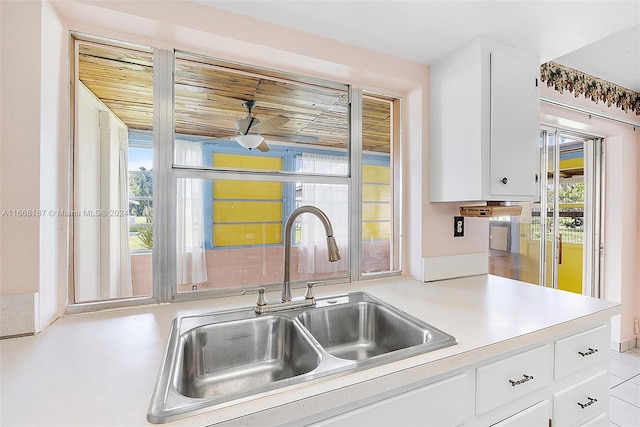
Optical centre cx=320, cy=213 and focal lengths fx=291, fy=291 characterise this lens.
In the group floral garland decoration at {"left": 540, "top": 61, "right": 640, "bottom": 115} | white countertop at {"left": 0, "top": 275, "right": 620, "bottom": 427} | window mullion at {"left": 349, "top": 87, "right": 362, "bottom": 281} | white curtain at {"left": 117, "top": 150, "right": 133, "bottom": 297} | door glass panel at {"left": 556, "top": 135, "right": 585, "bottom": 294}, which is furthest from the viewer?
door glass panel at {"left": 556, "top": 135, "right": 585, "bottom": 294}

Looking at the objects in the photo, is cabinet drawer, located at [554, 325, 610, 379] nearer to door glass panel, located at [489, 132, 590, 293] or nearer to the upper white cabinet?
the upper white cabinet

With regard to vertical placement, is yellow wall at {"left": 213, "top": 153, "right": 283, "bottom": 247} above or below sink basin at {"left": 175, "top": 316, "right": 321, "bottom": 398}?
above

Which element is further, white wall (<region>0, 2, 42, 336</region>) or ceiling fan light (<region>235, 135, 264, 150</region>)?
ceiling fan light (<region>235, 135, 264, 150</region>)

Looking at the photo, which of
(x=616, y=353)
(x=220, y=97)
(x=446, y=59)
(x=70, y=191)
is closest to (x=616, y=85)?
(x=446, y=59)

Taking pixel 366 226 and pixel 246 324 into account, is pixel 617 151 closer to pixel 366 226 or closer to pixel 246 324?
pixel 366 226

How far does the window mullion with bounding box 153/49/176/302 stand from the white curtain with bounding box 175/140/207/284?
5 centimetres

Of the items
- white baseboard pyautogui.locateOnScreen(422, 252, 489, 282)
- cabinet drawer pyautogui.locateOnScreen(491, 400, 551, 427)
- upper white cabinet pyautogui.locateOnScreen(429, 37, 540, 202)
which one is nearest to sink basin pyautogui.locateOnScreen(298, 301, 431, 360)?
cabinet drawer pyautogui.locateOnScreen(491, 400, 551, 427)

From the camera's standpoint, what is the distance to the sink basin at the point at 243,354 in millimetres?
1027

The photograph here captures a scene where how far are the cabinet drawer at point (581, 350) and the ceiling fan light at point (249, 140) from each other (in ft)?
5.32

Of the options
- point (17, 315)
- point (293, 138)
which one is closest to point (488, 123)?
point (293, 138)

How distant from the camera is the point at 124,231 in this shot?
1.37 metres

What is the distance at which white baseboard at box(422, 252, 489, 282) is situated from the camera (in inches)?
70.0

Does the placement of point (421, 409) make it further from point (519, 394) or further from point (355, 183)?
point (355, 183)

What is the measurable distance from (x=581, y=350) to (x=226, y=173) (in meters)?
1.77
